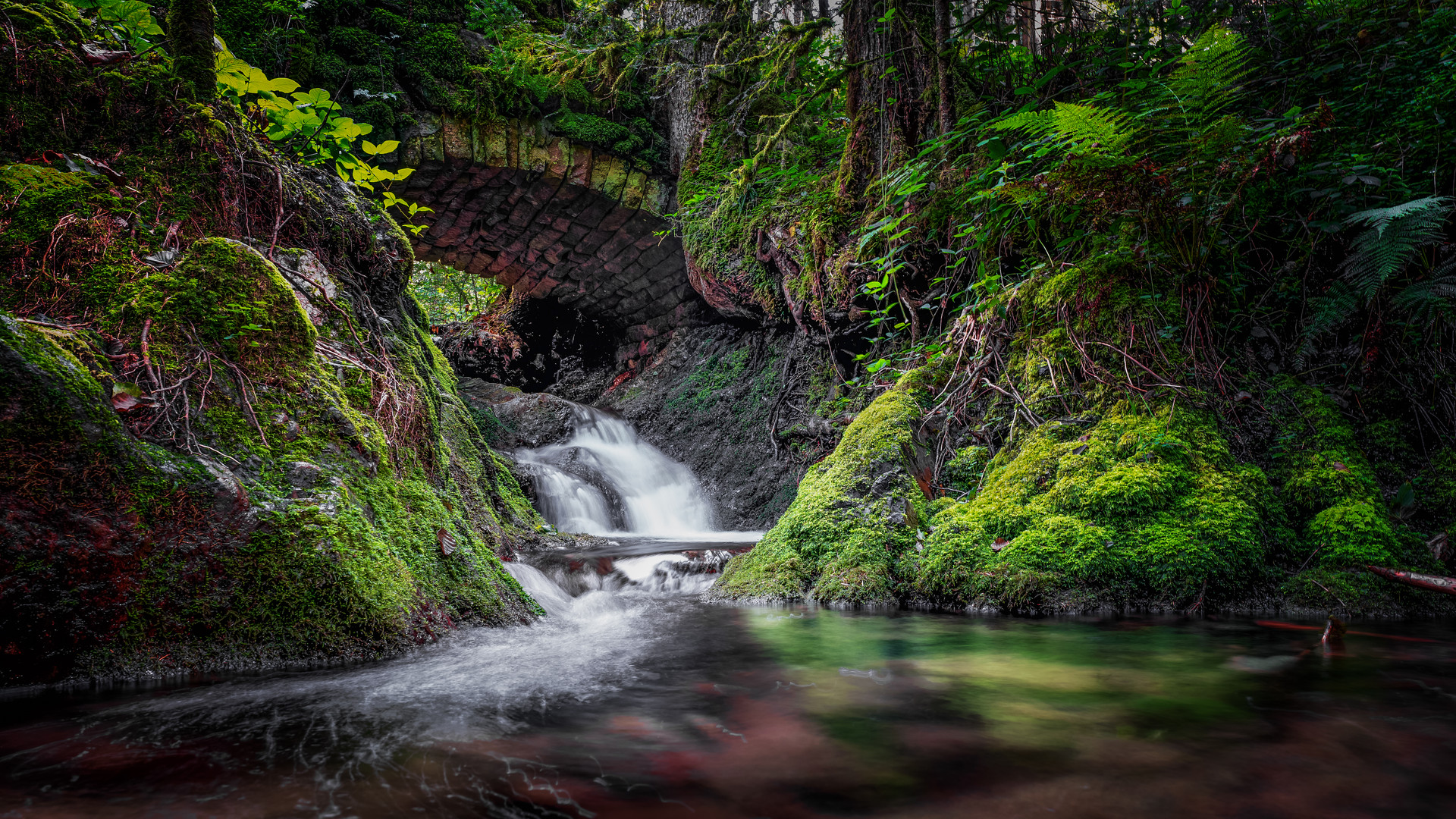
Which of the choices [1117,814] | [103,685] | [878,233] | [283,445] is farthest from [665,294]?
[1117,814]

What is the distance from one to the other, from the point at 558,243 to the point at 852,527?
25.4 ft

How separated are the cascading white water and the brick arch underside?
2.17 meters

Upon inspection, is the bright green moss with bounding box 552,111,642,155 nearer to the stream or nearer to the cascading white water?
the cascading white water

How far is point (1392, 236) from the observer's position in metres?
3.07

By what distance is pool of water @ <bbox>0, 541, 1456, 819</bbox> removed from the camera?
1.36 m

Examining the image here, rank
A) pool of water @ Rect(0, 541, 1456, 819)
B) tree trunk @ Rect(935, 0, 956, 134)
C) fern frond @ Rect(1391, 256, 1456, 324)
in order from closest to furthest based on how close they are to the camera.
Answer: pool of water @ Rect(0, 541, 1456, 819), fern frond @ Rect(1391, 256, 1456, 324), tree trunk @ Rect(935, 0, 956, 134)

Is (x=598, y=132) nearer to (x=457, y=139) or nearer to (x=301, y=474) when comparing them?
(x=457, y=139)

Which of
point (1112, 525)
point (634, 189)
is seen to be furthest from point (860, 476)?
point (634, 189)

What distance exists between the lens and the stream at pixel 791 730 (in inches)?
53.6

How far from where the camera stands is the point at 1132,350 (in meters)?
3.80

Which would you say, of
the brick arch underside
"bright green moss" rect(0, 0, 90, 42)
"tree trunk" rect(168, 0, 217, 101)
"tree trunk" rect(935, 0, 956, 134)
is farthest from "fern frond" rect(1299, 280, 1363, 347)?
the brick arch underside

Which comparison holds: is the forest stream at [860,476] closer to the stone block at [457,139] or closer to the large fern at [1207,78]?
the large fern at [1207,78]

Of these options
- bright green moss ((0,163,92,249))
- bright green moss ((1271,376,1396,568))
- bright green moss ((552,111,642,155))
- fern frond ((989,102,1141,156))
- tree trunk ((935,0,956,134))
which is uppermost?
bright green moss ((552,111,642,155))

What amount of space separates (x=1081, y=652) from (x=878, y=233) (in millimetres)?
3830
